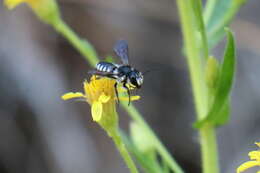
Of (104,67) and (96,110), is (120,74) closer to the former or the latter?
(104,67)

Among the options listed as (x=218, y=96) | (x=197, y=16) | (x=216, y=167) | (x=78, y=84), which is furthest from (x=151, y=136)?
(x=78, y=84)

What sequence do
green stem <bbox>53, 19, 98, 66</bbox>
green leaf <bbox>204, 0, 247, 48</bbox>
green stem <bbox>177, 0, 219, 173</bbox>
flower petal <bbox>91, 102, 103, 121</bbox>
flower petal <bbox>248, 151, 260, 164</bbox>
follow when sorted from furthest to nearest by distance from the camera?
1. green stem <bbox>53, 19, 98, 66</bbox>
2. green leaf <bbox>204, 0, 247, 48</bbox>
3. green stem <bbox>177, 0, 219, 173</bbox>
4. flower petal <bbox>91, 102, 103, 121</bbox>
5. flower petal <bbox>248, 151, 260, 164</bbox>

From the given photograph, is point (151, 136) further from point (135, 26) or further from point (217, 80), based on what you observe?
point (135, 26)

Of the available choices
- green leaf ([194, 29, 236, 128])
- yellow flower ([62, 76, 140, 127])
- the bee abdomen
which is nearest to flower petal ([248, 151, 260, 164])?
green leaf ([194, 29, 236, 128])

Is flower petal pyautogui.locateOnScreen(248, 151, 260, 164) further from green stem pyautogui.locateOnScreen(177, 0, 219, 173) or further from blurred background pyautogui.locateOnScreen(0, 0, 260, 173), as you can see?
blurred background pyautogui.locateOnScreen(0, 0, 260, 173)

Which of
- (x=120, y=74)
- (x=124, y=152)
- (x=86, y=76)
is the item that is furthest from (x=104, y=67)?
(x=86, y=76)

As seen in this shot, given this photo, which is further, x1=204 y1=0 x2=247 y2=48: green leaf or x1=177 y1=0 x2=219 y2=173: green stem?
x1=204 y1=0 x2=247 y2=48: green leaf
